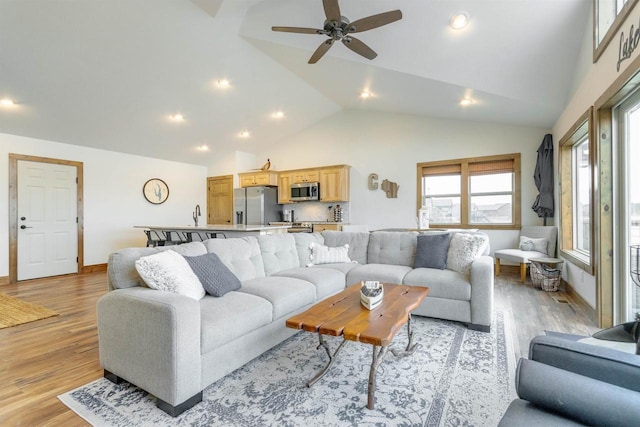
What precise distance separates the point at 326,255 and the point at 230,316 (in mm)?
1961

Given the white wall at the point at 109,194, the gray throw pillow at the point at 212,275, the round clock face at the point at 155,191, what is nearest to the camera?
the gray throw pillow at the point at 212,275

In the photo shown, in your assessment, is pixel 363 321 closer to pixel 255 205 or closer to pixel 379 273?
pixel 379 273

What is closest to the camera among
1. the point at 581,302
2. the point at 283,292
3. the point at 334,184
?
the point at 283,292

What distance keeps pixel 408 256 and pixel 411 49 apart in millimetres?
2499

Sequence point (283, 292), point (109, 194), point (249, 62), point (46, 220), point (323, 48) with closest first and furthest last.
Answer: point (283, 292) → point (323, 48) → point (249, 62) → point (46, 220) → point (109, 194)

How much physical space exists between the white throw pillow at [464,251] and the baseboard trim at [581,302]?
3.82 ft

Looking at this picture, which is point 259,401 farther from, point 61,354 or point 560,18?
point 560,18

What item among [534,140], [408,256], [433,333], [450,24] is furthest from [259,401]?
[534,140]

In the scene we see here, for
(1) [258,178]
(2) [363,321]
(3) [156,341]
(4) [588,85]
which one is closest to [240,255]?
(3) [156,341]

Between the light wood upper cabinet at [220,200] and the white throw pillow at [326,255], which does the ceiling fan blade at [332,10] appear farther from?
the light wood upper cabinet at [220,200]

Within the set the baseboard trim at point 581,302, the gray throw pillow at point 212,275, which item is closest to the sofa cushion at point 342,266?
the gray throw pillow at point 212,275

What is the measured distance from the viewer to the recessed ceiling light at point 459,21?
3143 millimetres

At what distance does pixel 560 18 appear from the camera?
3076 mm

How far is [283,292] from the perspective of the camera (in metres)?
2.51
